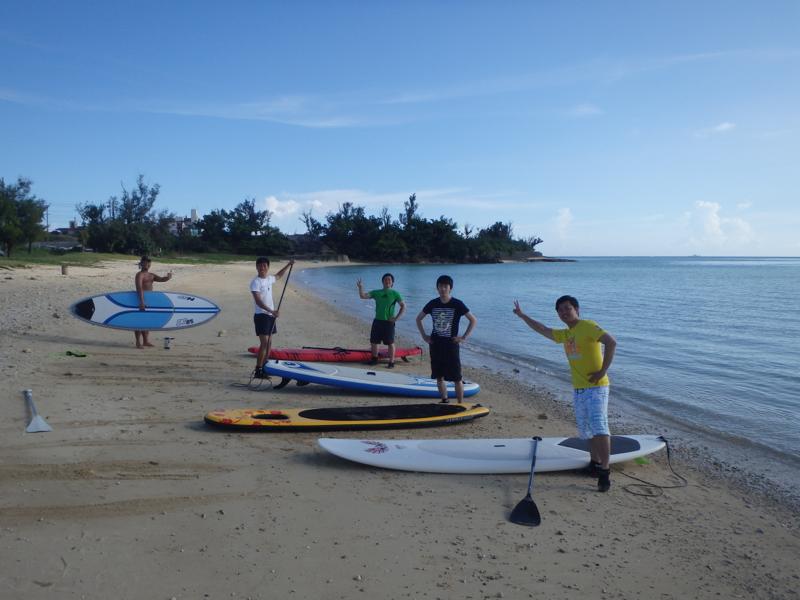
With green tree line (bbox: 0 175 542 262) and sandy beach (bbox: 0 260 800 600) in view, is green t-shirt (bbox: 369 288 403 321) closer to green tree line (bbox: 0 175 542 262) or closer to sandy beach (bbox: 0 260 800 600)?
sandy beach (bbox: 0 260 800 600)

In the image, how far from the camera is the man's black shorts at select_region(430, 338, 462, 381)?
678 centimetres

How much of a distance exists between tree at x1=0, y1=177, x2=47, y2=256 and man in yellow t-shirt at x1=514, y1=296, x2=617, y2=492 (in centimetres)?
3923

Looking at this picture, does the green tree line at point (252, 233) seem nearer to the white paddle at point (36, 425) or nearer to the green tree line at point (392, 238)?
the green tree line at point (392, 238)

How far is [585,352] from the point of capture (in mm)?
4863

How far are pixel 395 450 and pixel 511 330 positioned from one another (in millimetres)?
12931

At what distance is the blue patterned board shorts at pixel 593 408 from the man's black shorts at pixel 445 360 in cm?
201

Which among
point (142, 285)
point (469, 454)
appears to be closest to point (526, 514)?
point (469, 454)

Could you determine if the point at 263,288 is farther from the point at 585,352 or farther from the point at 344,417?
the point at 585,352

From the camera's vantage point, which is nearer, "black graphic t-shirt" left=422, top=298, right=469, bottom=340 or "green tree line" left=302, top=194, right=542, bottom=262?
"black graphic t-shirt" left=422, top=298, right=469, bottom=340

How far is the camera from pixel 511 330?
58.6 ft

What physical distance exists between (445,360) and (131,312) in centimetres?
655

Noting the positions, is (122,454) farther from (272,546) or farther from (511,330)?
(511,330)

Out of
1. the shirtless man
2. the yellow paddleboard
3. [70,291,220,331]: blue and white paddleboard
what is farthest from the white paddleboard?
[70,291,220,331]: blue and white paddleboard

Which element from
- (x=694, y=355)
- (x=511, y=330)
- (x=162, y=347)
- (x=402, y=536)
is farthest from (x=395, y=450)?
(x=511, y=330)
